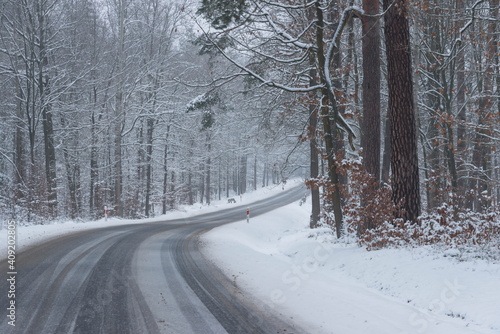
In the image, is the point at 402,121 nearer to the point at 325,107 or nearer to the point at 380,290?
the point at 325,107

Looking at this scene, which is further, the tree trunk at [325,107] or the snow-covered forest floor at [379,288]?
the tree trunk at [325,107]

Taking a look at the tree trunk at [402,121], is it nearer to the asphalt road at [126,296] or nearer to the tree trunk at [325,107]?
the tree trunk at [325,107]

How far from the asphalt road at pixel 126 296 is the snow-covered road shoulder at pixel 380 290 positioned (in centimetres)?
54

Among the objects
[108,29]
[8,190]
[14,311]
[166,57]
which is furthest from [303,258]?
[108,29]

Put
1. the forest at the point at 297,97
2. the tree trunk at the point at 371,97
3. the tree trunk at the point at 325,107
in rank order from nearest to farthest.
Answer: the forest at the point at 297,97
the tree trunk at the point at 325,107
the tree trunk at the point at 371,97

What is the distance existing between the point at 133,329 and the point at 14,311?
1.88 meters

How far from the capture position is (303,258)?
31.9 feet

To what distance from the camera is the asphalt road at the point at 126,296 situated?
15.1ft

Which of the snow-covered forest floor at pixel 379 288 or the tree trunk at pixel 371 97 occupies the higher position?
the tree trunk at pixel 371 97

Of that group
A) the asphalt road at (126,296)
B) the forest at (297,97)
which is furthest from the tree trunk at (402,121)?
the asphalt road at (126,296)

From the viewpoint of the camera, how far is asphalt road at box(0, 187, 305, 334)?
461cm

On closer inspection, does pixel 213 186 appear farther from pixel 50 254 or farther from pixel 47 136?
pixel 50 254

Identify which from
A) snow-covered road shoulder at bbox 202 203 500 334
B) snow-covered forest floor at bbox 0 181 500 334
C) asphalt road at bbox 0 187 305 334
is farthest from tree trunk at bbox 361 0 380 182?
asphalt road at bbox 0 187 305 334

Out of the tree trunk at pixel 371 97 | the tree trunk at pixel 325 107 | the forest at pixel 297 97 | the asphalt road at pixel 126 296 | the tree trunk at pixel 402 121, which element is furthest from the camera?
the tree trunk at pixel 371 97
